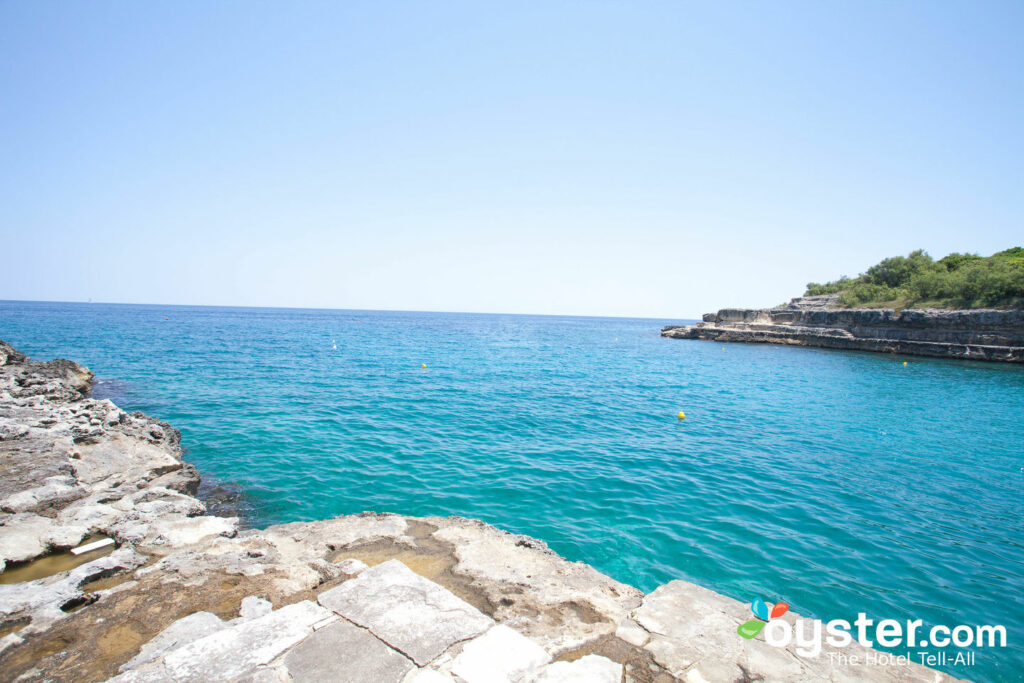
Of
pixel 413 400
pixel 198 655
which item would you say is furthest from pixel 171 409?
pixel 198 655

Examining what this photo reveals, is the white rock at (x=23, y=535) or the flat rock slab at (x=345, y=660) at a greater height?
the flat rock slab at (x=345, y=660)

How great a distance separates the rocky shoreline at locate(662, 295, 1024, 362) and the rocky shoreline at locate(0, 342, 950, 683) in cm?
5492

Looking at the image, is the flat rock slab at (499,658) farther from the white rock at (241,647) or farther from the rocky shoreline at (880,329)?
the rocky shoreline at (880,329)

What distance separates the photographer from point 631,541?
868cm

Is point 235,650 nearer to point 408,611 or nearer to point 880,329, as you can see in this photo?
point 408,611

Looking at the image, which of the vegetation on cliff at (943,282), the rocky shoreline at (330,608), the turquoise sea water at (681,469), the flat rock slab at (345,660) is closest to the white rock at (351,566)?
the rocky shoreline at (330,608)

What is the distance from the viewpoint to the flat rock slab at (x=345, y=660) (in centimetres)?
380

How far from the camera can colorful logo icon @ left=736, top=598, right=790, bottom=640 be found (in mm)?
4668

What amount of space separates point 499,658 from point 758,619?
2906 millimetres

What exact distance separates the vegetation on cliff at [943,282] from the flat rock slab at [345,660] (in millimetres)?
62006

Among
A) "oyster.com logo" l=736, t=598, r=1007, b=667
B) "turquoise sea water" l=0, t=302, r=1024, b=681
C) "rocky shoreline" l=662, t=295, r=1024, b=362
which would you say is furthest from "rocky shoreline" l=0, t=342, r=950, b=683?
"rocky shoreline" l=662, t=295, r=1024, b=362

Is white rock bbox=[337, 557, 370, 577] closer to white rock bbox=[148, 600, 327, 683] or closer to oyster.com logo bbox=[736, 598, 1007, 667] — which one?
white rock bbox=[148, 600, 327, 683]

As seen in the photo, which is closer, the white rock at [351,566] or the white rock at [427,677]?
the white rock at [427,677]

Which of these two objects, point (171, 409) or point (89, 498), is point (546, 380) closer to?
point (171, 409)
